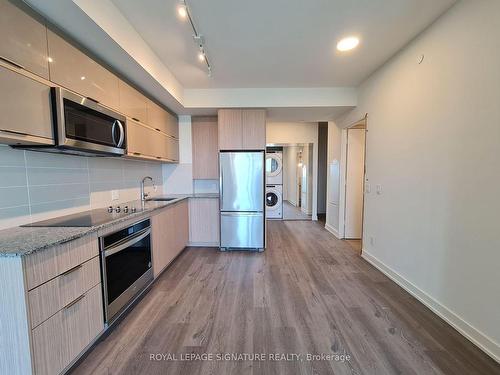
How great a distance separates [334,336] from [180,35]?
2991mm

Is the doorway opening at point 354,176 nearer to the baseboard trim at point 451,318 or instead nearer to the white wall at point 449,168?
the white wall at point 449,168

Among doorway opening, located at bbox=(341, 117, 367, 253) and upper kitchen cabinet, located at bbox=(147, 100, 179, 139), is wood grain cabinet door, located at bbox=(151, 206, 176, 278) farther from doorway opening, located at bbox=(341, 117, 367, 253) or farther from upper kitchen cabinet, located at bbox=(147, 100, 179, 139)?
doorway opening, located at bbox=(341, 117, 367, 253)

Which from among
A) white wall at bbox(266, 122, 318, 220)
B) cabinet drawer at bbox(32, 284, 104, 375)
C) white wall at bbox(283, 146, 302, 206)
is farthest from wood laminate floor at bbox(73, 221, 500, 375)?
white wall at bbox(283, 146, 302, 206)

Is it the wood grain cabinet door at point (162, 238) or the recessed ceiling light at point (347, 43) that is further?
the wood grain cabinet door at point (162, 238)

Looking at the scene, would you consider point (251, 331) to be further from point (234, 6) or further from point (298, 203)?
point (298, 203)

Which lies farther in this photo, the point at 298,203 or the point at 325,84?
the point at 298,203

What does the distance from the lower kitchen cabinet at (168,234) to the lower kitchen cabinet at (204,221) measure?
129 mm

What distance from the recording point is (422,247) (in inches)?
83.7

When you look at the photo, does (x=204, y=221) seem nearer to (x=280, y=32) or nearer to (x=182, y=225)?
(x=182, y=225)

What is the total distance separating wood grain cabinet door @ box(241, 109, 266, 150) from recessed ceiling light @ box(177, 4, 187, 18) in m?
1.69

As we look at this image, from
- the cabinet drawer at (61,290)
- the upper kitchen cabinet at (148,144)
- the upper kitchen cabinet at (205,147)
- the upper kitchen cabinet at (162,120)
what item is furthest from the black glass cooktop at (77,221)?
the upper kitchen cabinet at (205,147)

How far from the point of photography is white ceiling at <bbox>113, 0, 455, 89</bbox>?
1744 millimetres

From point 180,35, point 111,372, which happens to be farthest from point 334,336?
point 180,35

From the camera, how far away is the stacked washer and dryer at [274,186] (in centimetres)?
597
